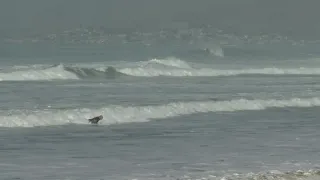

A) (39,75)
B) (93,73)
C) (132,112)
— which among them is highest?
(93,73)

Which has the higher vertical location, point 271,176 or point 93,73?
point 93,73

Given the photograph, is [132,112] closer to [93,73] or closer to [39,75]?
[39,75]

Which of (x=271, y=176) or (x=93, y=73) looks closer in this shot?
(x=271, y=176)

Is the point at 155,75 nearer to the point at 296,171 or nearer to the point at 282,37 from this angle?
the point at 296,171

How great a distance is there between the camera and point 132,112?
30859 mm

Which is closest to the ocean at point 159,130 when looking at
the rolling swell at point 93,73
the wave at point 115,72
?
the wave at point 115,72

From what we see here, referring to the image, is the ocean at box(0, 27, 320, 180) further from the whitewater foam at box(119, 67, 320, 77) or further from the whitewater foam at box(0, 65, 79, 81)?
the whitewater foam at box(119, 67, 320, 77)

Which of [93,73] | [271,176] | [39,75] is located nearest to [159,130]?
[271,176]

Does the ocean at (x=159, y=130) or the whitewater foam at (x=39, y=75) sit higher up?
the whitewater foam at (x=39, y=75)

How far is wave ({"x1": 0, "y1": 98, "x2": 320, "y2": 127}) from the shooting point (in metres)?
28.1

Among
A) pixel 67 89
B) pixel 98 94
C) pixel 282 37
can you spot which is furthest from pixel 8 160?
pixel 282 37

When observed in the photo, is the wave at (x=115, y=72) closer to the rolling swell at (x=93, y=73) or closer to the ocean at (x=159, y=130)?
the rolling swell at (x=93, y=73)

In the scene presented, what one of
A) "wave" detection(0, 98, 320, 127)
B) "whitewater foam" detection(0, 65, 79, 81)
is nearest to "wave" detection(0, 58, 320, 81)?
"whitewater foam" detection(0, 65, 79, 81)

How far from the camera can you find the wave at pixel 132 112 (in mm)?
28094
